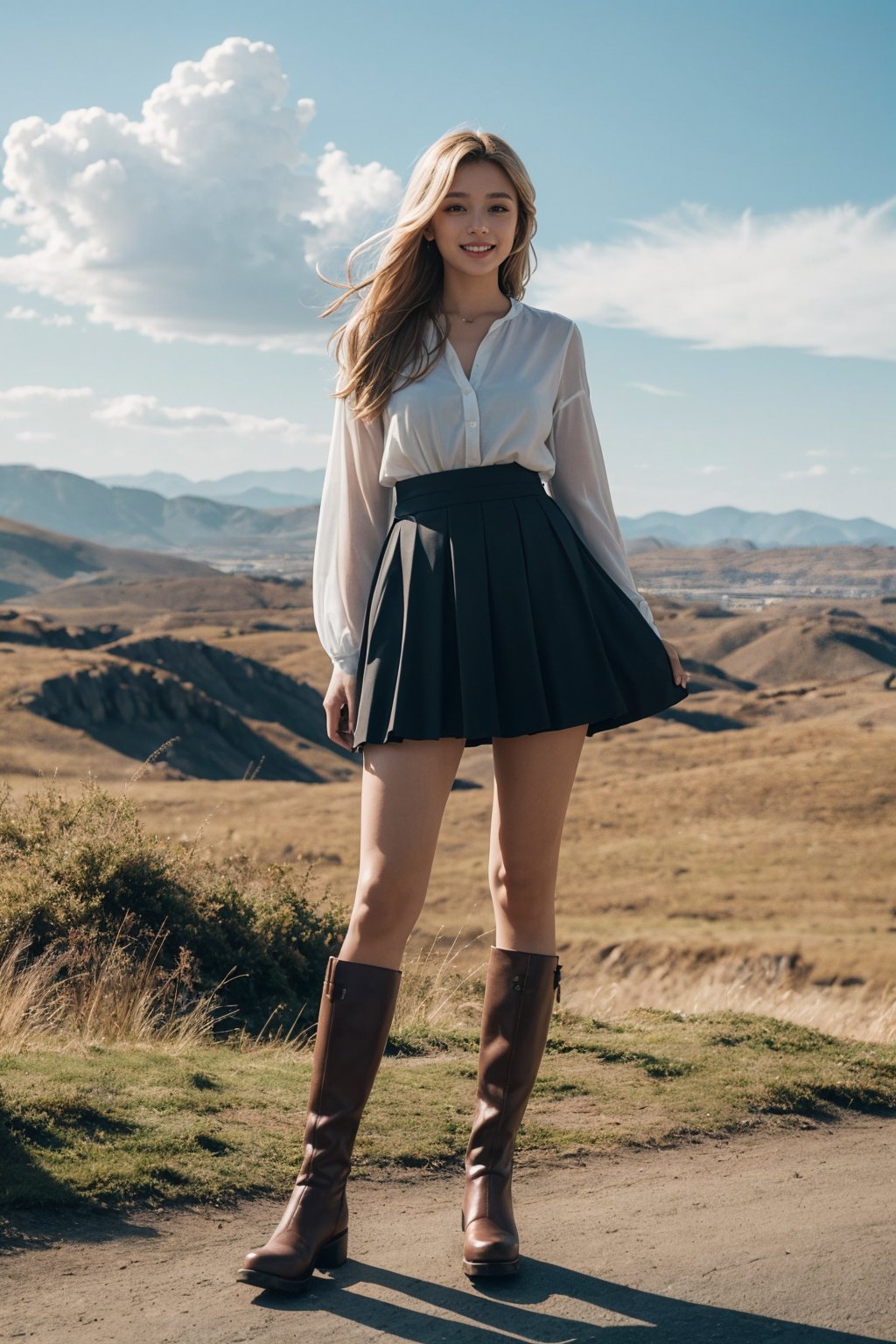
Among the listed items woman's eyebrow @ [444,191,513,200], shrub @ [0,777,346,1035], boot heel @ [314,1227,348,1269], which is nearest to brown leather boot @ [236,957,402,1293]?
boot heel @ [314,1227,348,1269]

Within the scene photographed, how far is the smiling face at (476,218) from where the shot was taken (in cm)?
272

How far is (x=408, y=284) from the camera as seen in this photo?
2.79 metres

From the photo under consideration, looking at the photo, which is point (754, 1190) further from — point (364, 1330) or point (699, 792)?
point (699, 792)

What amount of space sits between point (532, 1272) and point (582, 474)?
5.47 feet

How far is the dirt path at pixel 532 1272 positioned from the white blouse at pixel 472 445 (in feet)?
3.99

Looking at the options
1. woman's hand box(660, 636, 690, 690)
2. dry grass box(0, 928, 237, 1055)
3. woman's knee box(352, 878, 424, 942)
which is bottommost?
dry grass box(0, 928, 237, 1055)

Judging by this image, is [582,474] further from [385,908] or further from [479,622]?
[385,908]

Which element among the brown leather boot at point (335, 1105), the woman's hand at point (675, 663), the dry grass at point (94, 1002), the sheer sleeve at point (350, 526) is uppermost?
the sheer sleeve at point (350, 526)

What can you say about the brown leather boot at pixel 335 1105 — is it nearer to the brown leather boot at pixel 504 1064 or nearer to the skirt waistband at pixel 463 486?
the brown leather boot at pixel 504 1064

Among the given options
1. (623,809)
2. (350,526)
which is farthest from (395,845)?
(623,809)

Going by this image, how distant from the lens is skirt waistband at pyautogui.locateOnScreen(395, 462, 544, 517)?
8.67 feet

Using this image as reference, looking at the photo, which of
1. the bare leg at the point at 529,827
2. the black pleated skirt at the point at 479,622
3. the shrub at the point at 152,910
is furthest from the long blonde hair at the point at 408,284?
the shrub at the point at 152,910

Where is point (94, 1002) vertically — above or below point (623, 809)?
above

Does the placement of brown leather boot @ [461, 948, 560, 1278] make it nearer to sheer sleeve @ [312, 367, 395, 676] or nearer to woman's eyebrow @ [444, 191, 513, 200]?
sheer sleeve @ [312, 367, 395, 676]
